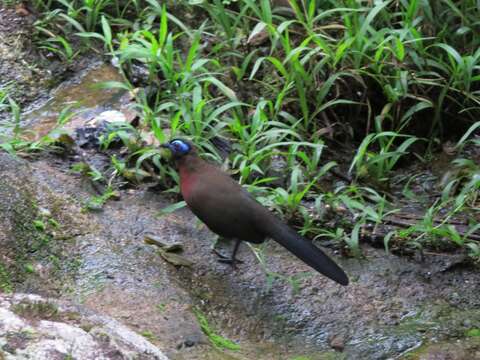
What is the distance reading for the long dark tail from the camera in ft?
15.0

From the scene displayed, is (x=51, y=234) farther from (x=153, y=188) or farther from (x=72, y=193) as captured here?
(x=153, y=188)

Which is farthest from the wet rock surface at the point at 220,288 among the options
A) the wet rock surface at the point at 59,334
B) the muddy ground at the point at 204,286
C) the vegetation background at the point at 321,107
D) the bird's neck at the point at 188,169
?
the wet rock surface at the point at 59,334

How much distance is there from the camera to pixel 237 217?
187 inches

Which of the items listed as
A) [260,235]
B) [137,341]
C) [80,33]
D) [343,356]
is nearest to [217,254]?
[260,235]

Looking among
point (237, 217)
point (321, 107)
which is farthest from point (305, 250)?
point (321, 107)

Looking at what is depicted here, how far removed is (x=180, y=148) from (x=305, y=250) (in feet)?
3.12

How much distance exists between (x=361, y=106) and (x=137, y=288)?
2.43 meters

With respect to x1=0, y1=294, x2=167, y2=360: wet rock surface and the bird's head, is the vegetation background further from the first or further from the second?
x1=0, y1=294, x2=167, y2=360: wet rock surface

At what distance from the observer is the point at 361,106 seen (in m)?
6.15

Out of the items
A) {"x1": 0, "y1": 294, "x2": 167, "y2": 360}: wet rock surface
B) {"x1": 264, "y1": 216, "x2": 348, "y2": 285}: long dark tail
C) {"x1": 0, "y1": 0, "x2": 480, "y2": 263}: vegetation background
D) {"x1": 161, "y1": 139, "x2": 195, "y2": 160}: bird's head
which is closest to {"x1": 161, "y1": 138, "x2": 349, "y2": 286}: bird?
{"x1": 264, "y1": 216, "x2": 348, "y2": 285}: long dark tail

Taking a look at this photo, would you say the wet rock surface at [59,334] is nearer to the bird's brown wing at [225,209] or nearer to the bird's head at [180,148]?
the bird's brown wing at [225,209]

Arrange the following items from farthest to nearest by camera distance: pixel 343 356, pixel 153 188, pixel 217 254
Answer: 1. pixel 153 188
2. pixel 217 254
3. pixel 343 356

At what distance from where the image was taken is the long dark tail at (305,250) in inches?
180

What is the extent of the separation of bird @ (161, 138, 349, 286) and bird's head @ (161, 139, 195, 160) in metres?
0.17
